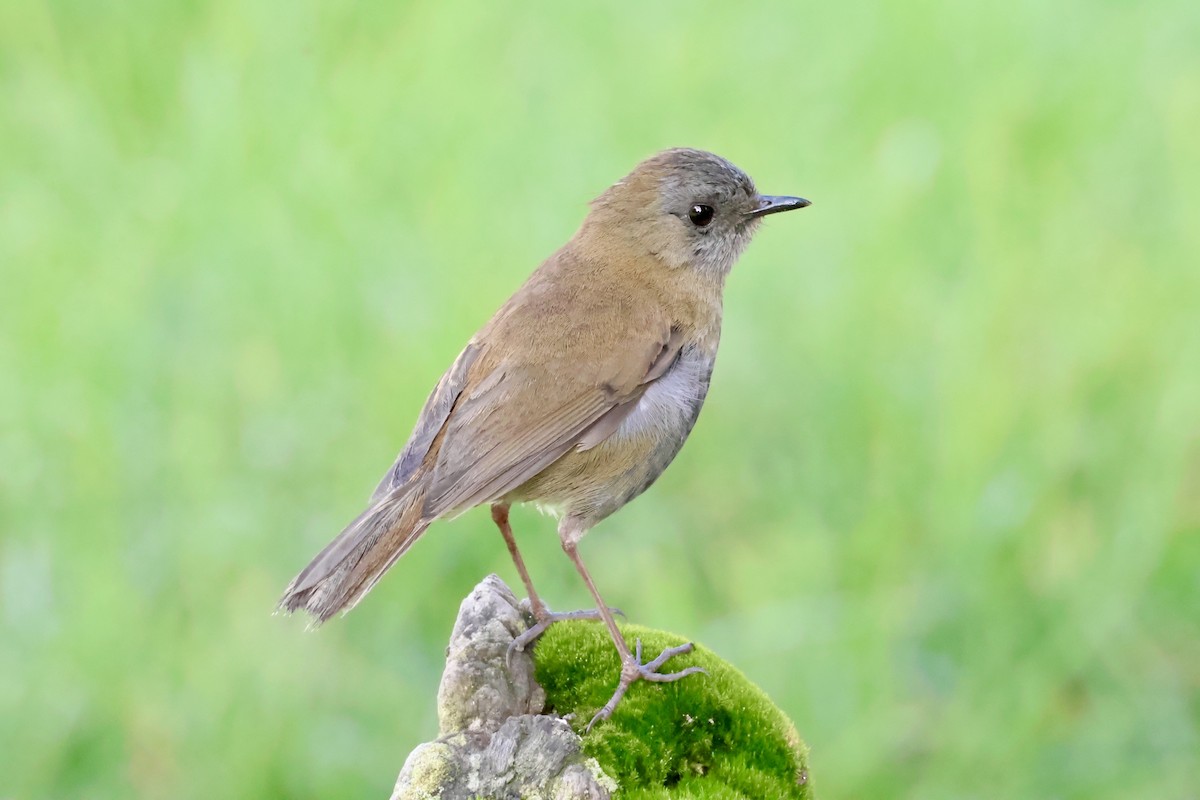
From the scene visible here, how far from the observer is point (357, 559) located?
3.43 metres

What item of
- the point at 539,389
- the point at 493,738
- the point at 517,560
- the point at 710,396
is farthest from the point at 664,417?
the point at 710,396

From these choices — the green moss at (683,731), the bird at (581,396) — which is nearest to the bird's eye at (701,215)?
the bird at (581,396)

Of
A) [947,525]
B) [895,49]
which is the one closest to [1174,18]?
[895,49]

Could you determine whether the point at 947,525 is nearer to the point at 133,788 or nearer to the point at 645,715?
the point at 645,715

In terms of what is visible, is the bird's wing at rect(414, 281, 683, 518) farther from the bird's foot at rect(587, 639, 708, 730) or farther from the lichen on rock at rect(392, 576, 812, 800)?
the bird's foot at rect(587, 639, 708, 730)

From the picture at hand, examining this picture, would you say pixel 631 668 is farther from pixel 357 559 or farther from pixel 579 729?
pixel 357 559

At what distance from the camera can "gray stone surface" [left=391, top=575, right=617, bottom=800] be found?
117 inches

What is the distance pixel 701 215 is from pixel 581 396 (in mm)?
868

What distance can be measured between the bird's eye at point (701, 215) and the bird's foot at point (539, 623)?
3.93ft

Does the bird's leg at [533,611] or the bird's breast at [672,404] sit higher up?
the bird's breast at [672,404]

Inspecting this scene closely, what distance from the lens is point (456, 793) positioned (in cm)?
296

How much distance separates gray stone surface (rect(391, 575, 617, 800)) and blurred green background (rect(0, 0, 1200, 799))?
61.8 inches

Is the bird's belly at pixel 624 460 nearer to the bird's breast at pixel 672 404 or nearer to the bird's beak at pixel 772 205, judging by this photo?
the bird's breast at pixel 672 404

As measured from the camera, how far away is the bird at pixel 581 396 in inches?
139
